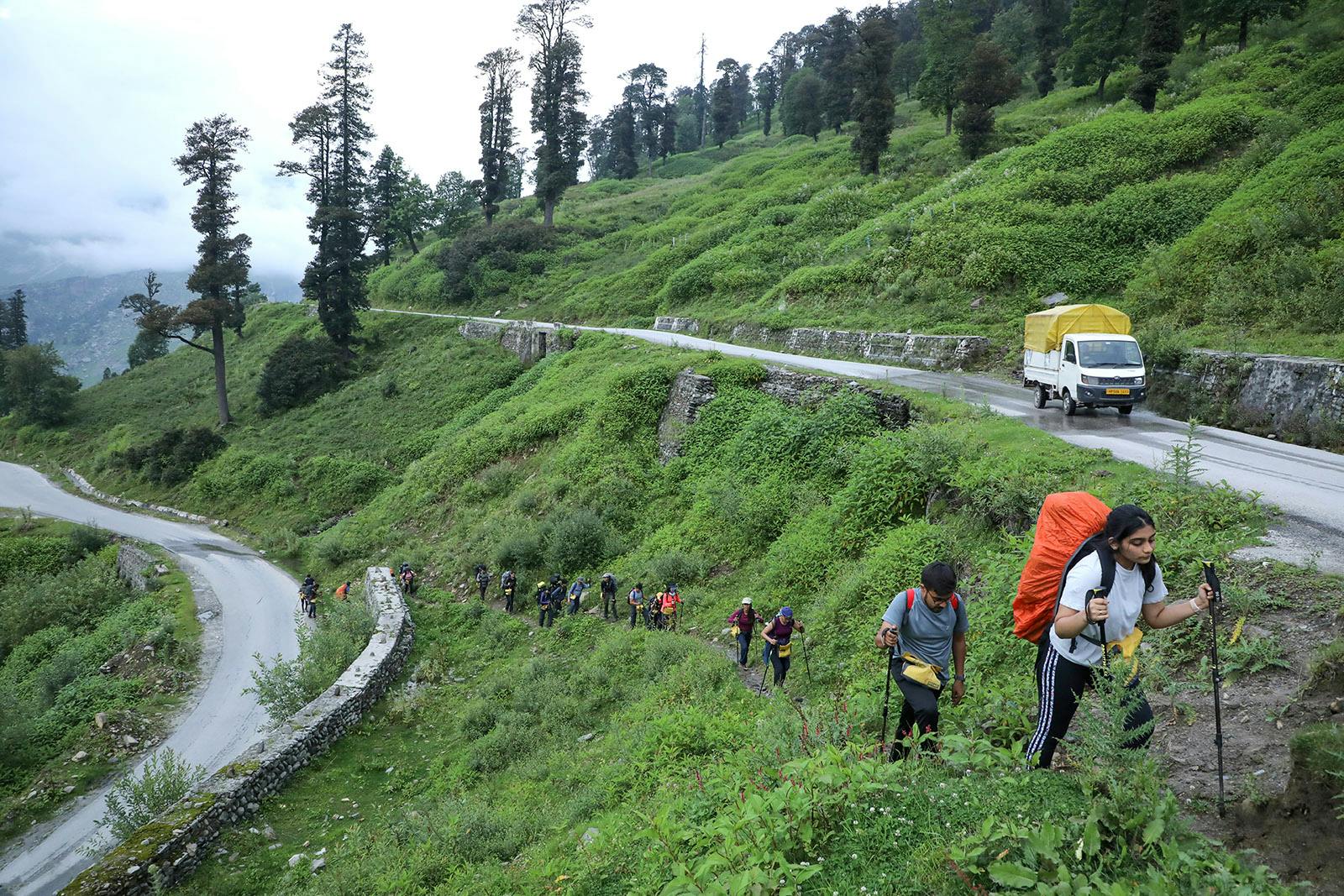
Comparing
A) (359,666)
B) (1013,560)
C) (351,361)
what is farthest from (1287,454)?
(351,361)

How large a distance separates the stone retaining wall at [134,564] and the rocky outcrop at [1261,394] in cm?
Answer: 3004

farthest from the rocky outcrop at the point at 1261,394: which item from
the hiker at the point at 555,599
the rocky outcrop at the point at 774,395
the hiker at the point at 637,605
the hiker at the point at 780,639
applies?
the hiker at the point at 555,599

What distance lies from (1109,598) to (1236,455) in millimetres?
8239

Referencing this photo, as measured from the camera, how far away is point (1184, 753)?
453 centimetres

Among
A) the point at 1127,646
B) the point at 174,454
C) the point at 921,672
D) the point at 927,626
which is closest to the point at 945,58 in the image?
the point at 927,626

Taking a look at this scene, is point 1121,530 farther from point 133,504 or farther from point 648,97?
point 648,97

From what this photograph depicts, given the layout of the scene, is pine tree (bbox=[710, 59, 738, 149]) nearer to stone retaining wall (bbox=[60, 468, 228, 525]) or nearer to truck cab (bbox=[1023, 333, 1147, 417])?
stone retaining wall (bbox=[60, 468, 228, 525])

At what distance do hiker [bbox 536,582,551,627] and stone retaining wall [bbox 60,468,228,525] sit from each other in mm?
21940

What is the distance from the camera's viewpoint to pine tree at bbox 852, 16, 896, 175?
123ft

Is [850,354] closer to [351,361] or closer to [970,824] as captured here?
[970,824]

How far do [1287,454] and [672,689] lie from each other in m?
9.69

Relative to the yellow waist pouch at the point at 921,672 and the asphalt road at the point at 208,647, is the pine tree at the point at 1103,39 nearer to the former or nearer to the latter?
the yellow waist pouch at the point at 921,672

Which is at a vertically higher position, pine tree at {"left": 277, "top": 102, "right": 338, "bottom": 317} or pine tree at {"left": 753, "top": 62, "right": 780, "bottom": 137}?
pine tree at {"left": 753, "top": 62, "right": 780, "bottom": 137}

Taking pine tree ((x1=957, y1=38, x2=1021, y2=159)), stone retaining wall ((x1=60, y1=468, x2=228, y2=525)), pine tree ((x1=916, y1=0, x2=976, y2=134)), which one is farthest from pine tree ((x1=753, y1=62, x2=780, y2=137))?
stone retaining wall ((x1=60, y1=468, x2=228, y2=525))
